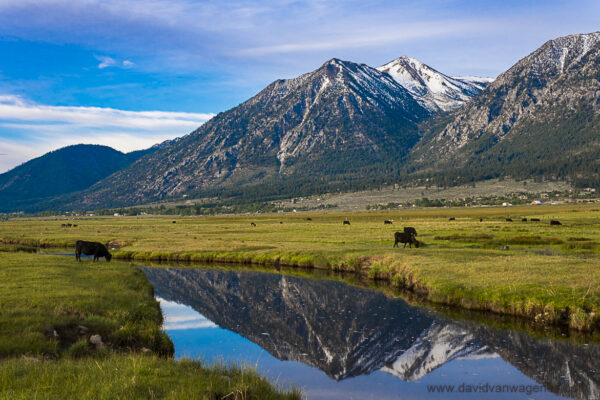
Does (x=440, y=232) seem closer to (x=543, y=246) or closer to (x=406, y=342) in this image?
(x=543, y=246)

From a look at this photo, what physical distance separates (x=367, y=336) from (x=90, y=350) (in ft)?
51.6

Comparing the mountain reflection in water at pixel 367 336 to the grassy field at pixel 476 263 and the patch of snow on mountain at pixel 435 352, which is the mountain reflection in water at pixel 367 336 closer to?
the patch of snow on mountain at pixel 435 352

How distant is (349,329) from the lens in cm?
2717

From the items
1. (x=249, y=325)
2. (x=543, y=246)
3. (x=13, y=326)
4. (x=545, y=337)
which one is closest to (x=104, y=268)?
(x=249, y=325)

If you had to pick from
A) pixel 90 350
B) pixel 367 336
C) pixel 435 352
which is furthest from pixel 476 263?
pixel 90 350

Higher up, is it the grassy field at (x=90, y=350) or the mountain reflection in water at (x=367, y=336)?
the grassy field at (x=90, y=350)

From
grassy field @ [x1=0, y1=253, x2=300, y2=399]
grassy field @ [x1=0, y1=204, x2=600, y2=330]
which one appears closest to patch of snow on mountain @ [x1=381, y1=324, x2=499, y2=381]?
grassy field @ [x1=0, y1=204, x2=600, y2=330]

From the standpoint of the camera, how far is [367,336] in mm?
25812

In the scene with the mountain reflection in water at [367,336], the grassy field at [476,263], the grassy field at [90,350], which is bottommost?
the mountain reflection in water at [367,336]

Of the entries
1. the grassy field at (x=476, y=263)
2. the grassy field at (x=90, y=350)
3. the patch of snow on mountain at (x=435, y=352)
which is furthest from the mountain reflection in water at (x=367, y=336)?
the grassy field at (x=90, y=350)

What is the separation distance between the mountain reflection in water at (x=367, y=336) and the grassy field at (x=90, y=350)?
5.18 metres

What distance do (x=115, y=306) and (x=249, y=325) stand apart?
9.48 meters

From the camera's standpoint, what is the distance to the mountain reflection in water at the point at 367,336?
19694mm

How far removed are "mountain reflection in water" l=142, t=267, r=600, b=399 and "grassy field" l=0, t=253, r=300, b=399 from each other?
17.0ft
